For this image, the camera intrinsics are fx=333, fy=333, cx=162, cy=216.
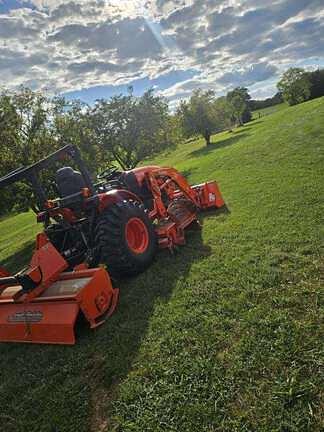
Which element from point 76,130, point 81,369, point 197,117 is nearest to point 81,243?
point 81,369

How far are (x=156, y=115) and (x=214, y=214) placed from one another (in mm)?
15393

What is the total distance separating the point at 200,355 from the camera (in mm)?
3498

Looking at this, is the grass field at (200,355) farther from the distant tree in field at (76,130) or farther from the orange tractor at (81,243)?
the distant tree in field at (76,130)

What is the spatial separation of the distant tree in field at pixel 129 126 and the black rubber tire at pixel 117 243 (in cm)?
1572

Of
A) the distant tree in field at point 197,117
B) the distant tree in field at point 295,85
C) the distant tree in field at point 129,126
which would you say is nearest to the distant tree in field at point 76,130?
the distant tree in field at point 129,126

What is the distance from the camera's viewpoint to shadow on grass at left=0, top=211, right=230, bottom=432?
10.7 feet

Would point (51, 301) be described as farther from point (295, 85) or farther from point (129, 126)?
point (295, 85)

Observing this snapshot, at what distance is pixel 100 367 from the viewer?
3.81 meters

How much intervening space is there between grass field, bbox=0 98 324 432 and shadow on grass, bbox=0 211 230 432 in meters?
0.01

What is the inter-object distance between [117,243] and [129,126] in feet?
58.6

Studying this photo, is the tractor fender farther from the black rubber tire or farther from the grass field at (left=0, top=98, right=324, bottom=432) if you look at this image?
the grass field at (left=0, top=98, right=324, bottom=432)

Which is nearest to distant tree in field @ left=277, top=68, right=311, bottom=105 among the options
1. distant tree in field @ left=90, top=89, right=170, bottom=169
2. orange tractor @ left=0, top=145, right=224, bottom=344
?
distant tree in field @ left=90, top=89, right=170, bottom=169

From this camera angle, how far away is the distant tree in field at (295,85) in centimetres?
5747

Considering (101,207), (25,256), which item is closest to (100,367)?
(101,207)
